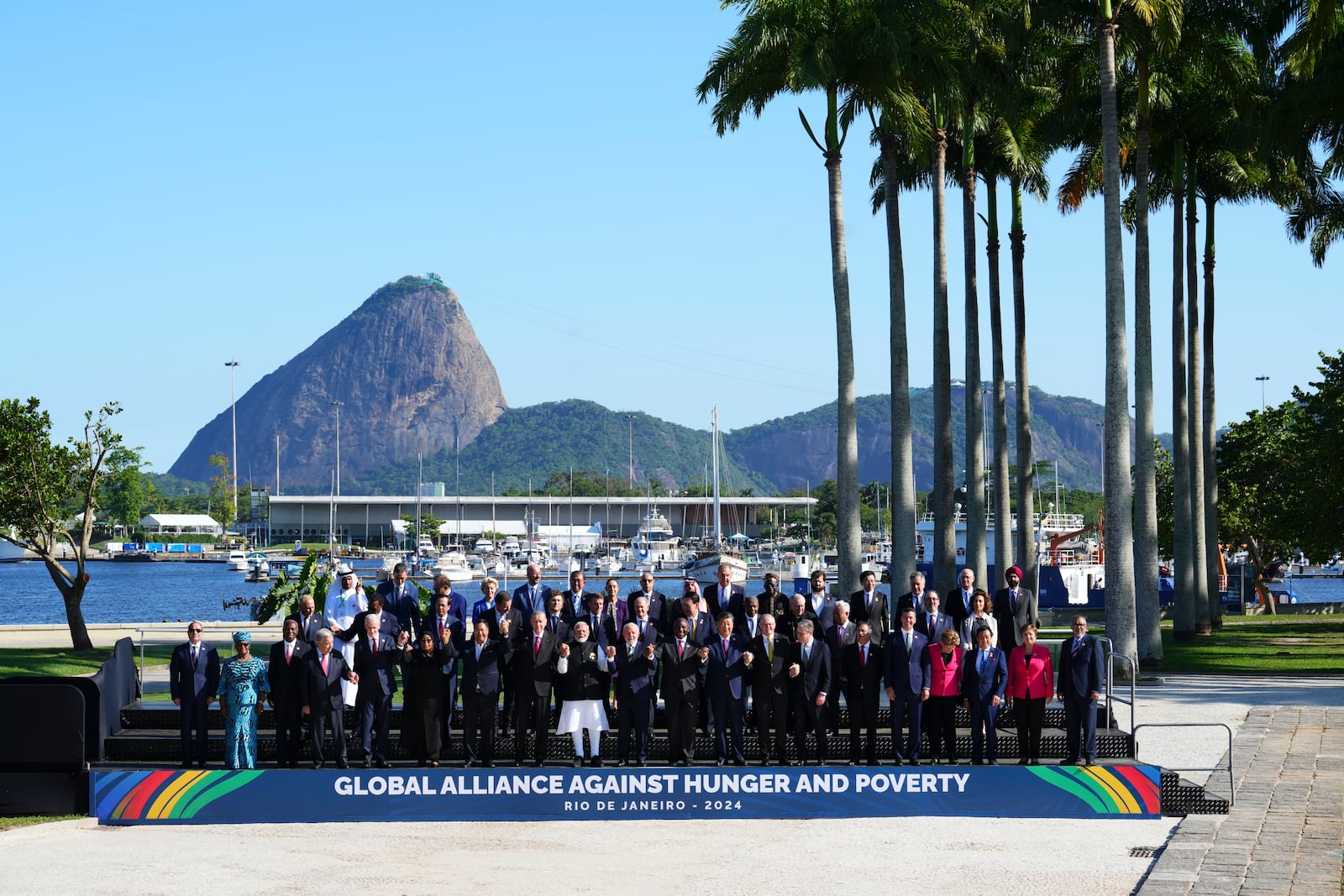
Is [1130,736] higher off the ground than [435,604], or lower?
lower

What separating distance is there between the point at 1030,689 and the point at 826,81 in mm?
14929

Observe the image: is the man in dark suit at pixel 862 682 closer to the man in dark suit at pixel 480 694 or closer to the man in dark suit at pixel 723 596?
the man in dark suit at pixel 723 596

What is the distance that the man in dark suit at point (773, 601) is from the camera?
17.6 metres

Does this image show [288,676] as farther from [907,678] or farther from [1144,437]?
[1144,437]

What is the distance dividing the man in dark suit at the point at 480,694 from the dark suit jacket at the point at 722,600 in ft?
9.13

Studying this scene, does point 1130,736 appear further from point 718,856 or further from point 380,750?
point 380,750

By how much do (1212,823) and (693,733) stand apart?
5.56 metres

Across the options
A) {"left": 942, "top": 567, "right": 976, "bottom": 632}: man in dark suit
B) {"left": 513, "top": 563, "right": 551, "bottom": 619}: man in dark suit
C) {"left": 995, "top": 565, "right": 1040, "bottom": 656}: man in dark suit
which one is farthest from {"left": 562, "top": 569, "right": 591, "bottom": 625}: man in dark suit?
{"left": 995, "top": 565, "right": 1040, "bottom": 656}: man in dark suit

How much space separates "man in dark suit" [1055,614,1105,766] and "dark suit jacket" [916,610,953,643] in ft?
4.58

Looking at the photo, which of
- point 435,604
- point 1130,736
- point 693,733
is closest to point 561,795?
point 693,733

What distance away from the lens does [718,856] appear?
13.5 metres

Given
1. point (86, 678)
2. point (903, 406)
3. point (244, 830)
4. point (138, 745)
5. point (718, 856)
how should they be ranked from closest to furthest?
point (718, 856), point (244, 830), point (86, 678), point (138, 745), point (903, 406)

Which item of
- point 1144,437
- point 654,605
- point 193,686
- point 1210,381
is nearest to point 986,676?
point 654,605

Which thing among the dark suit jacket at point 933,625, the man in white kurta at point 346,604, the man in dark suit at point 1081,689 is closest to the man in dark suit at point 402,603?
the man in white kurta at point 346,604
